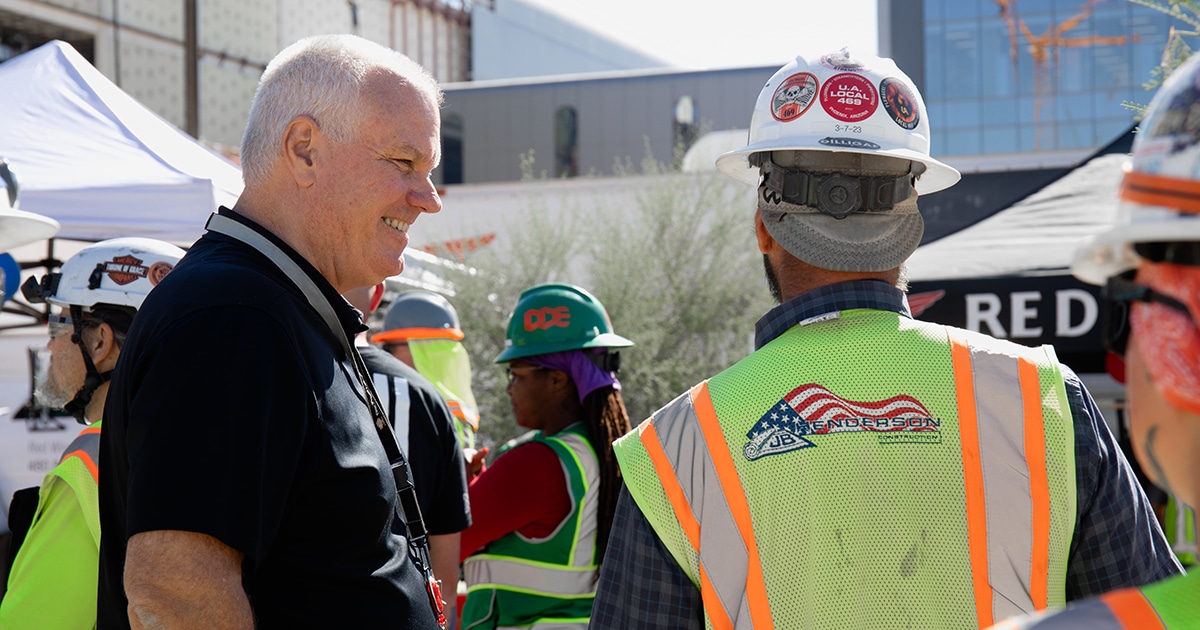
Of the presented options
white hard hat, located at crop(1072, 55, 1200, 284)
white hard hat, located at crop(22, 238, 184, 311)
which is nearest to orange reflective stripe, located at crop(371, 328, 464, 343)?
white hard hat, located at crop(22, 238, 184, 311)

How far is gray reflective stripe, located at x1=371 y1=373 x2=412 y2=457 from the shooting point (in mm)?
3549

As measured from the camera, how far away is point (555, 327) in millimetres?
4137

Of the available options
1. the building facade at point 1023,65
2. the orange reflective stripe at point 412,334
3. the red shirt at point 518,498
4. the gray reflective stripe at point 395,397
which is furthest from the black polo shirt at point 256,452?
the building facade at point 1023,65

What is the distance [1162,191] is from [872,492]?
998 mm

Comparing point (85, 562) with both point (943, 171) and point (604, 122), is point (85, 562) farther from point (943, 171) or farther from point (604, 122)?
point (604, 122)

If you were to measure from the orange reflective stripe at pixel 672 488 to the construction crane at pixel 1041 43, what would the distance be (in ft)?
96.8

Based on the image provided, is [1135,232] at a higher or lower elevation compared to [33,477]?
higher

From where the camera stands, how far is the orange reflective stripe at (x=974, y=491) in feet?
5.94

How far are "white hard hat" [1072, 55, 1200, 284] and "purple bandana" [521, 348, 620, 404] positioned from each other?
3104 mm

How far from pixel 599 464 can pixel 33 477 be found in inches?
242

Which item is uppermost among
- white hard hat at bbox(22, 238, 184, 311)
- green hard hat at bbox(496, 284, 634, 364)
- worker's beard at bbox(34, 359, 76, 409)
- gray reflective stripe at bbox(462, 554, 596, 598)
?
white hard hat at bbox(22, 238, 184, 311)

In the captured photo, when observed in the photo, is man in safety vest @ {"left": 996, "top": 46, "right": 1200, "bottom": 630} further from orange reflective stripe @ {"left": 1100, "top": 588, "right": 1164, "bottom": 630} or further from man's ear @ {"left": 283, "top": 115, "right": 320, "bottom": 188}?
man's ear @ {"left": 283, "top": 115, "right": 320, "bottom": 188}

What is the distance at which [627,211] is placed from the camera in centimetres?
1755

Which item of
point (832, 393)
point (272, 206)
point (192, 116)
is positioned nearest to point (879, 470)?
point (832, 393)
